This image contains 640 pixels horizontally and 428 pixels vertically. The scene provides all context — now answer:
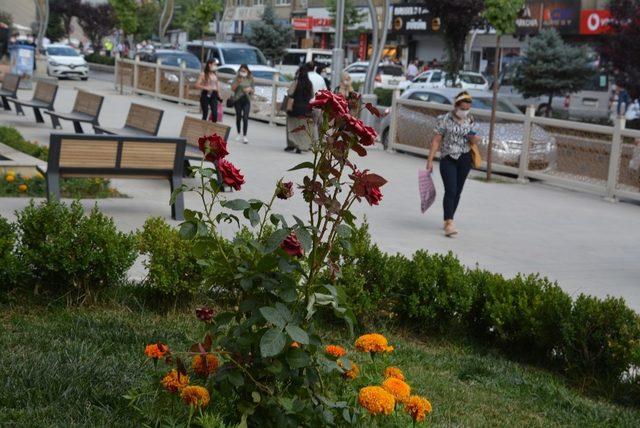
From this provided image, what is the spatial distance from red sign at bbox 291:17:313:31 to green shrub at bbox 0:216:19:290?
68.7 m

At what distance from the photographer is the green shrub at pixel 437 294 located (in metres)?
6.83

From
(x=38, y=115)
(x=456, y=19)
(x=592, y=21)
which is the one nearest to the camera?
(x=38, y=115)

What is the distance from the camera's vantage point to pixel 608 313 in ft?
20.3

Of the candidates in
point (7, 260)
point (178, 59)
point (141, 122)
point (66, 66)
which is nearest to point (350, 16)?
point (66, 66)

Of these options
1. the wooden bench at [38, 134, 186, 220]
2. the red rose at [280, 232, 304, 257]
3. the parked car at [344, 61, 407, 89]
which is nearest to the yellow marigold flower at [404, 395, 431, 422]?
the red rose at [280, 232, 304, 257]

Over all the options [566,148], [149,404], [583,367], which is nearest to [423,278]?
[583,367]

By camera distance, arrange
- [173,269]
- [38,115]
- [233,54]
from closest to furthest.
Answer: [173,269], [38,115], [233,54]

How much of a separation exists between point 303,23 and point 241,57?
36.8 meters

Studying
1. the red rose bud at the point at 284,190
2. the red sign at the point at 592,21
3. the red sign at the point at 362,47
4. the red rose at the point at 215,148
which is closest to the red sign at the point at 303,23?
the red sign at the point at 362,47

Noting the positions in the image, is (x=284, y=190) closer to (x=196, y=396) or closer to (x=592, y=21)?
(x=196, y=396)

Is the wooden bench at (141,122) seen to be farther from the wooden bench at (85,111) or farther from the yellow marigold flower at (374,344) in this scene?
the yellow marigold flower at (374,344)

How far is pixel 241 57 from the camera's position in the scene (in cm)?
3853

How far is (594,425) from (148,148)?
23.3 ft

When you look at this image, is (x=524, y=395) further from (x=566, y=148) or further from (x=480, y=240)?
(x=566, y=148)
